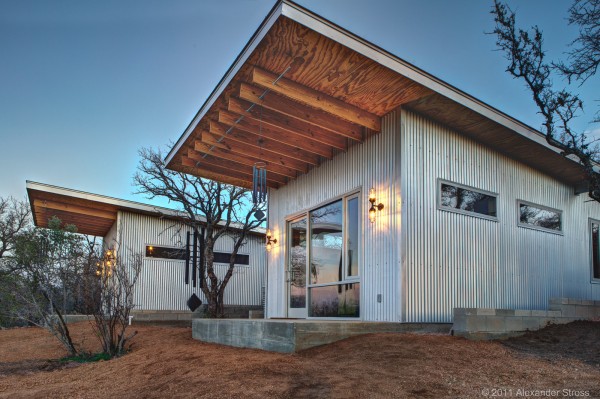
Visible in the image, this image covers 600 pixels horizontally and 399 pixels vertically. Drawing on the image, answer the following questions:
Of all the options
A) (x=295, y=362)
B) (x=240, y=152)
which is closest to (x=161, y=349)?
(x=295, y=362)

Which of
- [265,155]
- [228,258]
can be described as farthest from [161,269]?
[265,155]

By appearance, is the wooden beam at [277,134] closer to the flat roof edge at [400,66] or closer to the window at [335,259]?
the window at [335,259]

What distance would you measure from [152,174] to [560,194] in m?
11.5

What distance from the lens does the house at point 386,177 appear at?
240 inches

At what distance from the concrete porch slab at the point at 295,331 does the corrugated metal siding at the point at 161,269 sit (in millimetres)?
9684

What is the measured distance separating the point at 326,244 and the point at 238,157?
227 centimetres

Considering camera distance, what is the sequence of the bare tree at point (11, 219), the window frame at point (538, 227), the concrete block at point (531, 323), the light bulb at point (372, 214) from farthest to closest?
the bare tree at point (11, 219), the window frame at point (538, 227), the light bulb at point (372, 214), the concrete block at point (531, 323)

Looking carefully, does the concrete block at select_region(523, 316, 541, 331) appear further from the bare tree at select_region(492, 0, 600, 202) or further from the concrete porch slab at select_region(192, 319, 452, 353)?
the bare tree at select_region(492, 0, 600, 202)

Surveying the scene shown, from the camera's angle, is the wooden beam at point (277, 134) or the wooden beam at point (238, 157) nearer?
the wooden beam at point (277, 134)

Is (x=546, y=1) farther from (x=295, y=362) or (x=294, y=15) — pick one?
(x=295, y=362)

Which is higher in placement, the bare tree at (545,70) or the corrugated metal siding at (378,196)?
the bare tree at (545,70)

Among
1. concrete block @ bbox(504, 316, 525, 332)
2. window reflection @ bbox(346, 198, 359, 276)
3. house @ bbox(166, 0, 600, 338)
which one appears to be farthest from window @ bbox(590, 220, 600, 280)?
window reflection @ bbox(346, 198, 359, 276)

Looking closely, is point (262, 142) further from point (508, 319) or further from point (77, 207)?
point (77, 207)

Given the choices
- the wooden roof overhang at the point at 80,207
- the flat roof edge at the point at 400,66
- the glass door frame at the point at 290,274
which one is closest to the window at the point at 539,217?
the flat roof edge at the point at 400,66
